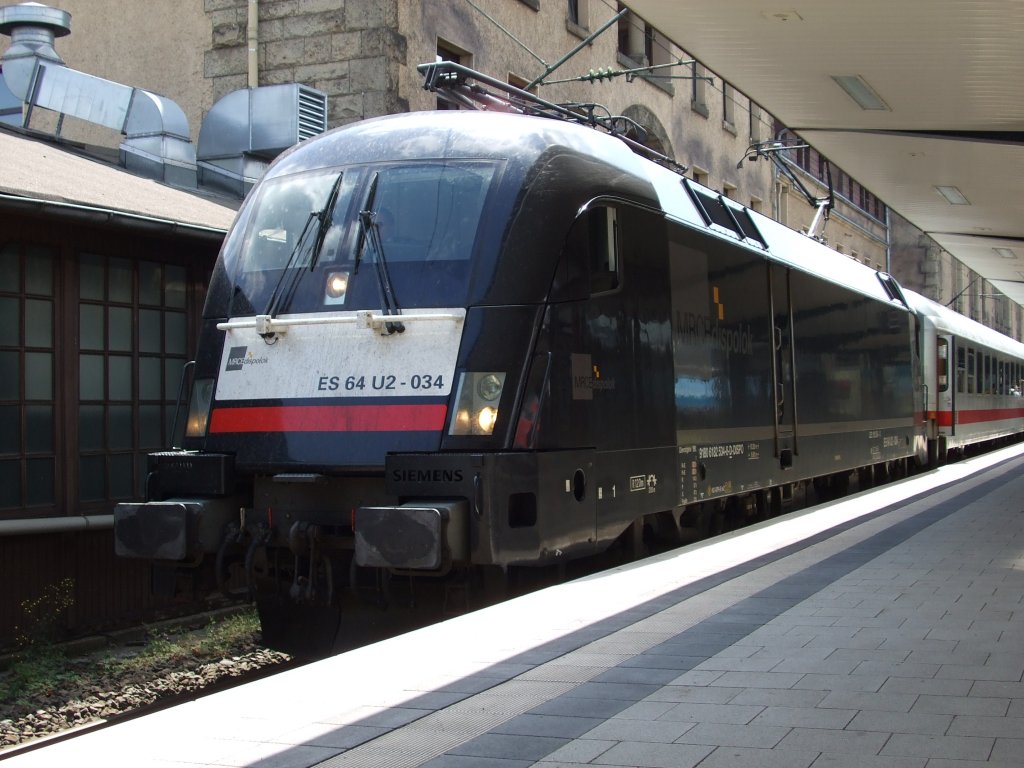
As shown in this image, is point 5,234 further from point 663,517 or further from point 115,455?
point 663,517

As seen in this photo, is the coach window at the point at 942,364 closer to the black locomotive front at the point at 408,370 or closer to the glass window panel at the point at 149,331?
the glass window panel at the point at 149,331

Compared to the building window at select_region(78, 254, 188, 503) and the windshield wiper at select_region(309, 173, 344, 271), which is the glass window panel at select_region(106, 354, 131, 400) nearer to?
the building window at select_region(78, 254, 188, 503)

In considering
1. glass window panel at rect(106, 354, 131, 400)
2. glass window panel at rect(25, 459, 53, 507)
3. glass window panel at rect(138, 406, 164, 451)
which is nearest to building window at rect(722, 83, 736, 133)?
glass window panel at rect(138, 406, 164, 451)

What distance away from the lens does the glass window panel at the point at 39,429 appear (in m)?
10.1

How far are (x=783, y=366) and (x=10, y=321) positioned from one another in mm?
7000

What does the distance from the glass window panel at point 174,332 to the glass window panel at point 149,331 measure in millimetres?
84

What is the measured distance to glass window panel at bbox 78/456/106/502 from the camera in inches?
416

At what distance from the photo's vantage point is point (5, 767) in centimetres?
437

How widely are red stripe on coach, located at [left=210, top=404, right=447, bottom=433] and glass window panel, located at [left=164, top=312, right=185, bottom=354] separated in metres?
3.28

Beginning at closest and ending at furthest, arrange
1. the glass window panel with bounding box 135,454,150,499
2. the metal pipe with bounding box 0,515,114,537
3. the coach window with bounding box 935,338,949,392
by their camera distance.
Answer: the metal pipe with bounding box 0,515,114,537, the glass window panel with bounding box 135,454,150,499, the coach window with bounding box 935,338,949,392

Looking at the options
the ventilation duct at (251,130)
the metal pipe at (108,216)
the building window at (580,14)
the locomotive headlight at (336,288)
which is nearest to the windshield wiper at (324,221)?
the locomotive headlight at (336,288)

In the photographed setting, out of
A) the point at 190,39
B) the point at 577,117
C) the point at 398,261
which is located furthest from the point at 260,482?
the point at 190,39

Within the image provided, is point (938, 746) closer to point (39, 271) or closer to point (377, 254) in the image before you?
point (377, 254)

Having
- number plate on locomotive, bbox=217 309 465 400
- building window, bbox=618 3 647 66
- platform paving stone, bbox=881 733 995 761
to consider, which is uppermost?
building window, bbox=618 3 647 66
